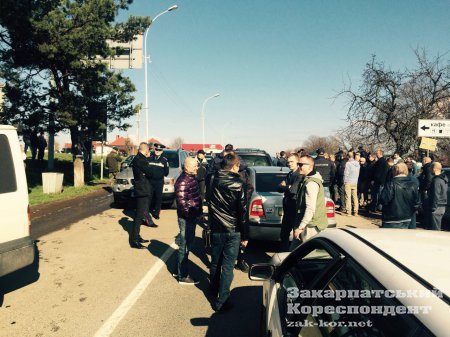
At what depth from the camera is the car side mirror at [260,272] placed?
2650mm

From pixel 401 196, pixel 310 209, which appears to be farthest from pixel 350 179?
pixel 310 209

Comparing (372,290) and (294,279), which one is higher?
(372,290)

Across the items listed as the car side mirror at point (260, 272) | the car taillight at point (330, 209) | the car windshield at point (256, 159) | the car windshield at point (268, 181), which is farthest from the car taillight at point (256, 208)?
the car windshield at point (256, 159)

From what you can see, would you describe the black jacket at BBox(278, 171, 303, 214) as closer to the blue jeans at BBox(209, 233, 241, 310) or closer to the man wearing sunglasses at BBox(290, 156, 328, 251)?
the man wearing sunglasses at BBox(290, 156, 328, 251)

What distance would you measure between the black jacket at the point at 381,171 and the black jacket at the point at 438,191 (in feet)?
11.2

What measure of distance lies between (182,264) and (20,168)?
249 centimetres

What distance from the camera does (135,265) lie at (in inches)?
217

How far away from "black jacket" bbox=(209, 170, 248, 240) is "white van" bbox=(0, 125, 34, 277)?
2.36 meters

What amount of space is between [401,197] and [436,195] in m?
2.08

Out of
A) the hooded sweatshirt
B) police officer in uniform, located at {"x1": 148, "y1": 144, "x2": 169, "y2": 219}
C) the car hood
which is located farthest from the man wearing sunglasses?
the car hood

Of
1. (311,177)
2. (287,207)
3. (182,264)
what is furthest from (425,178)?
(182,264)

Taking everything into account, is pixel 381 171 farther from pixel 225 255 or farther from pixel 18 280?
pixel 18 280

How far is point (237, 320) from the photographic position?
371 centimetres

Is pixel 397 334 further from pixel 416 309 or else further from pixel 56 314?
pixel 56 314
